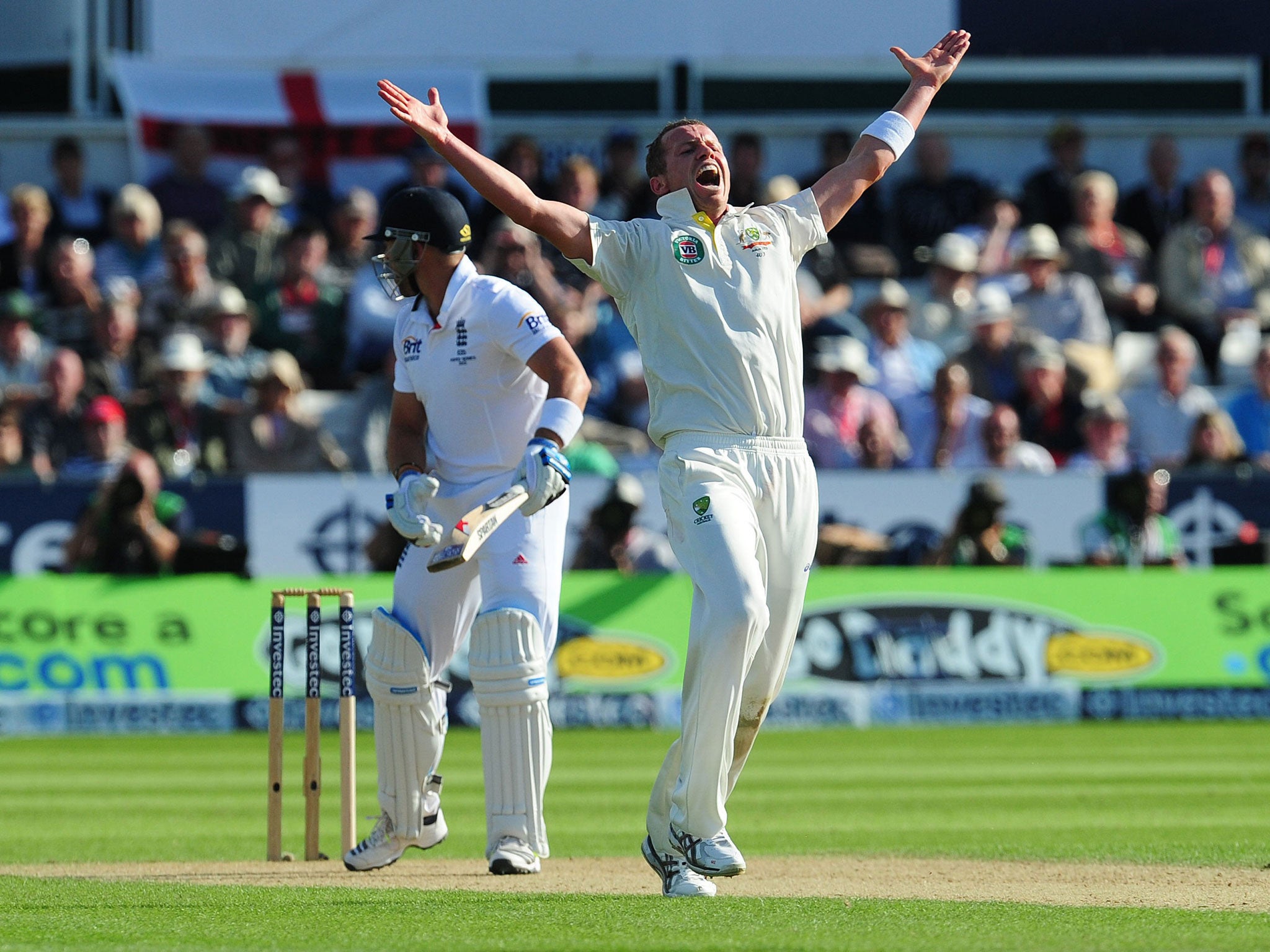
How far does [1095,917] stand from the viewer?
5.34m

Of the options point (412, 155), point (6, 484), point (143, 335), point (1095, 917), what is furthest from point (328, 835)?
point (412, 155)

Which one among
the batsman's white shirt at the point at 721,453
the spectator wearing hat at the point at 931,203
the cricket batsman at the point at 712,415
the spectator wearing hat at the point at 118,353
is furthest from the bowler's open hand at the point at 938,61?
the spectator wearing hat at the point at 931,203

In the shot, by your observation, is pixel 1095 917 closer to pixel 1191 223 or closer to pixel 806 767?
pixel 806 767

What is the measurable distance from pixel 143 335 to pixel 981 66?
9180mm

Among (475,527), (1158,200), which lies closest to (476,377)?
(475,527)

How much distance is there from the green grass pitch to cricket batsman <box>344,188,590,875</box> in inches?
26.2

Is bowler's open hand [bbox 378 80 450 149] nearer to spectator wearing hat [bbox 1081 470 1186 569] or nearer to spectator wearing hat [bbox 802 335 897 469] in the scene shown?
spectator wearing hat [bbox 802 335 897 469]

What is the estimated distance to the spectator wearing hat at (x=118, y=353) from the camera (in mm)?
14828

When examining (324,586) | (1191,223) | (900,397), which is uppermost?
(1191,223)

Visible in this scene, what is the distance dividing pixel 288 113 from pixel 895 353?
629 cm

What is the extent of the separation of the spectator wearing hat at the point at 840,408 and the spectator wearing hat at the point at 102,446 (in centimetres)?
483

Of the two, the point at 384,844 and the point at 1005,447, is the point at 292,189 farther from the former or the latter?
the point at 384,844

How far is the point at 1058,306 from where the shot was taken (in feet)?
53.9

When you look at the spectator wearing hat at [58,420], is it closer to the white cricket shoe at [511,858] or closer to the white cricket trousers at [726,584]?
the white cricket shoe at [511,858]
